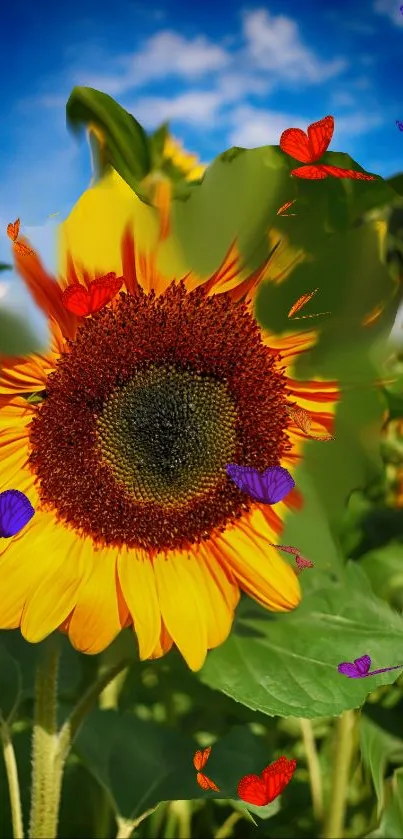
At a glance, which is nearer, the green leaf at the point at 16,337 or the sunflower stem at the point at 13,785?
the green leaf at the point at 16,337

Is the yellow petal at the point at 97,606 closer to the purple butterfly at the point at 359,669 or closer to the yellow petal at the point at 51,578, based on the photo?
the yellow petal at the point at 51,578

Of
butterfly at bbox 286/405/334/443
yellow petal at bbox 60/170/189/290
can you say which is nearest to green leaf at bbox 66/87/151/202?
yellow petal at bbox 60/170/189/290

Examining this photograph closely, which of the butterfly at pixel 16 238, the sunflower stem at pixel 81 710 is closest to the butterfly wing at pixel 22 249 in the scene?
the butterfly at pixel 16 238

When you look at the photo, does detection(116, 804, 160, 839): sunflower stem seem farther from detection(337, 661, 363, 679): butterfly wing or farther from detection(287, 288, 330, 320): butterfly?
detection(287, 288, 330, 320): butterfly

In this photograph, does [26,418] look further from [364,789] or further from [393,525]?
[364,789]

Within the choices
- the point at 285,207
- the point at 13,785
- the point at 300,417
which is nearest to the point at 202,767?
the point at 13,785

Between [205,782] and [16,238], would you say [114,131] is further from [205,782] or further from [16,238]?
[205,782]
